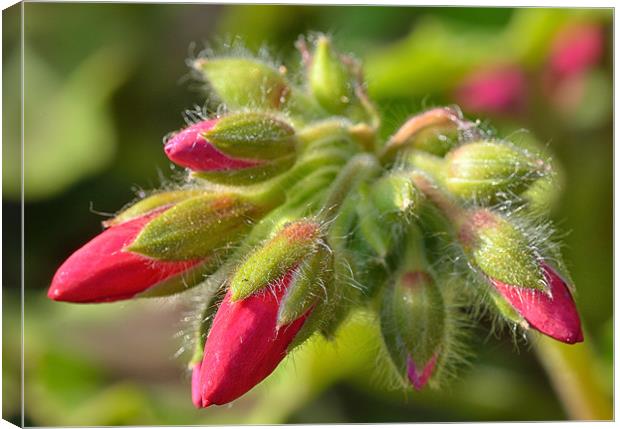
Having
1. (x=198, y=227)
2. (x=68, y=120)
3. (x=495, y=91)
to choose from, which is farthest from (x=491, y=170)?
(x=68, y=120)

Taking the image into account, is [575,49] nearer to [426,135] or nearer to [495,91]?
[495,91]

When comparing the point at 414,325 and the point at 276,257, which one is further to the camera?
the point at 414,325

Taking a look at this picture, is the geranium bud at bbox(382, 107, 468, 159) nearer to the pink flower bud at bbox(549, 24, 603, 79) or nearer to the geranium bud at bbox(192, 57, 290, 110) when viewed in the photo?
the geranium bud at bbox(192, 57, 290, 110)

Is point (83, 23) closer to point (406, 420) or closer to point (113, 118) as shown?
point (113, 118)

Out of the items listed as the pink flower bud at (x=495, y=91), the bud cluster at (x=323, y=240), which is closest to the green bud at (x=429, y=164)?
the bud cluster at (x=323, y=240)

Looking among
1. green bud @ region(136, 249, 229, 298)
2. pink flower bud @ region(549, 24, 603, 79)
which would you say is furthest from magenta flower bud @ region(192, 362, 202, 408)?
pink flower bud @ region(549, 24, 603, 79)

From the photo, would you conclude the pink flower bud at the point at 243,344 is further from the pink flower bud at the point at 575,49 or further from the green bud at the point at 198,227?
the pink flower bud at the point at 575,49

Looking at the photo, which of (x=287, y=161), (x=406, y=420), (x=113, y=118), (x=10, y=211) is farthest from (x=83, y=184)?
(x=287, y=161)
